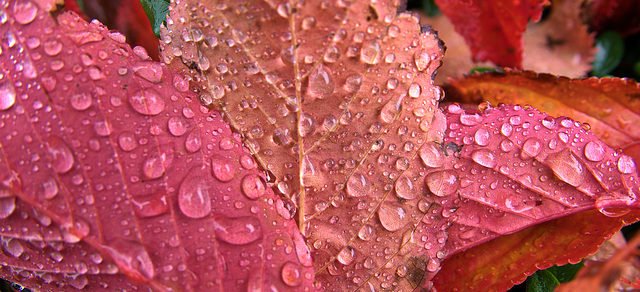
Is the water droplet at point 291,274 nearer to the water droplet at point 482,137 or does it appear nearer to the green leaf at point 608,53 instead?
the water droplet at point 482,137

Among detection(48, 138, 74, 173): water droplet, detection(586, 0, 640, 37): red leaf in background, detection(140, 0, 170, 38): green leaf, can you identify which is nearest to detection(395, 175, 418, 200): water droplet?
detection(48, 138, 74, 173): water droplet

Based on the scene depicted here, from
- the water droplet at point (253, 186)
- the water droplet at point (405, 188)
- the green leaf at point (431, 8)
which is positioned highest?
the water droplet at point (253, 186)

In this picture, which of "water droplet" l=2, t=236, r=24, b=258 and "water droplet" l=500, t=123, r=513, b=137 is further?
"water droplet" l=500, t=123, r=513, b=137

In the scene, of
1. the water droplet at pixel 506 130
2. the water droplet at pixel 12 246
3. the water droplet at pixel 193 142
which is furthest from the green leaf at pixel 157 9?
the water droplet at pixel 506 130

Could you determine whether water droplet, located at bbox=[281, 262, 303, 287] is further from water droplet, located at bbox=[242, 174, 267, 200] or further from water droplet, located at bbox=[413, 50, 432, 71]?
water droplet, located at bbox=[413, 50, 432, 71]

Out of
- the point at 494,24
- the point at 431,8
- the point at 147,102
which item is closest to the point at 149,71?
the point at 147,102

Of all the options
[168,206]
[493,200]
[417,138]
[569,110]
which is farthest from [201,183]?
[569,110]
